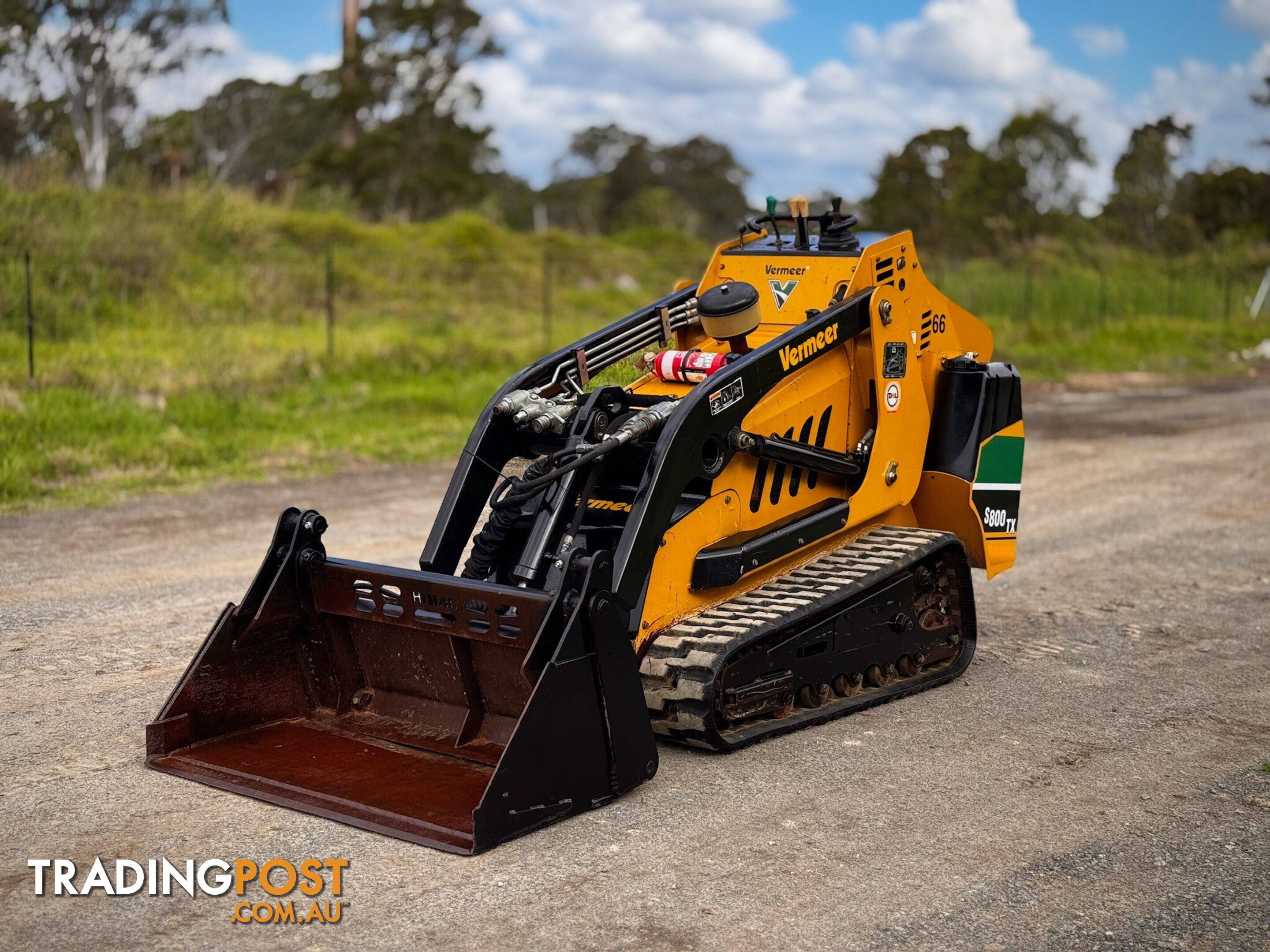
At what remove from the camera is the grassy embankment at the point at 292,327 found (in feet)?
40.8

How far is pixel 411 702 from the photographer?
5.63 meters

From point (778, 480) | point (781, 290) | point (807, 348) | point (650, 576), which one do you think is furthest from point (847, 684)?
point (781, 290)

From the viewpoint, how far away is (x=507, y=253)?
26.8m

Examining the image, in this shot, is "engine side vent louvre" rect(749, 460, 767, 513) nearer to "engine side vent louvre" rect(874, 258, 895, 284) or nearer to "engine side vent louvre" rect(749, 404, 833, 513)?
"engine side vent louvre" rect(749, 404, 833, 513)

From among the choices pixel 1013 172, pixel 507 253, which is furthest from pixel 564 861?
pixel 1013 172

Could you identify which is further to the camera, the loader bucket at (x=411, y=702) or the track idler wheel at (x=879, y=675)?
the track idler wheel at (x=879, y=675)

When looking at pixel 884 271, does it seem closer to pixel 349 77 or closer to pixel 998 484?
pixel 998 484

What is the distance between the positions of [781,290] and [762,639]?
193cm

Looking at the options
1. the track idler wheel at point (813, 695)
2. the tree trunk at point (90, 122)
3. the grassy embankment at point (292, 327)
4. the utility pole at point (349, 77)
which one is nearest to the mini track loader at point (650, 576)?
the track idler wheel at point (813, 695)

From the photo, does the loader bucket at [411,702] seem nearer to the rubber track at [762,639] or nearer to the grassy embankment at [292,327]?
the rubber track at [762,639]

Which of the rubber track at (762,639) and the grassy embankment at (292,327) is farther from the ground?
the grassy embankment at (292,327)

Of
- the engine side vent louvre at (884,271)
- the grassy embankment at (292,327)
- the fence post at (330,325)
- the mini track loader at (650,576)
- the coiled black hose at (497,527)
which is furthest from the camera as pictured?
the fence post at (330,325)

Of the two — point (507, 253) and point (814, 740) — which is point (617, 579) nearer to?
point (814, 740)

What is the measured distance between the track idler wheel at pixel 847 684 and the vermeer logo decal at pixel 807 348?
4.47 ft
